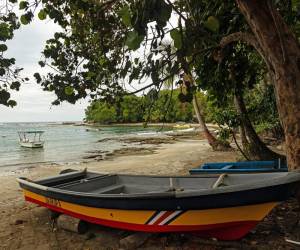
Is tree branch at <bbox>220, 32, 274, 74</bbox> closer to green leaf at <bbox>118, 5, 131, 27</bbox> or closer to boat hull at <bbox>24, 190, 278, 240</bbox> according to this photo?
boat hull at <bbox>24, 190, 278, 240</bbox>

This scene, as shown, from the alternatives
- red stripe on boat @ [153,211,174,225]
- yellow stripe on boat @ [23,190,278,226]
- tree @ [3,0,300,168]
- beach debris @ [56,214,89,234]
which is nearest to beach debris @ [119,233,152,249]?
yellow stripe on boat @ [23,190,278,226]

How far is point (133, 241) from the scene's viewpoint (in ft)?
16.3

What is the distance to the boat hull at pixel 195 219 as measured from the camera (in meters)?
4.39

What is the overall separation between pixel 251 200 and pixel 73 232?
3398mm

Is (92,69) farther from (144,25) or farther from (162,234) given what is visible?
(144,25)

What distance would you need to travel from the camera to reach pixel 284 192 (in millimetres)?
4102

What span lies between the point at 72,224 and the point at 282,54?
15.2 feet

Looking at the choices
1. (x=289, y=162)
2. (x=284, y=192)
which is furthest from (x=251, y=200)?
(x=289, y=162)

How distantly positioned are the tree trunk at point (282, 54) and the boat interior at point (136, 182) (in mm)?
1102

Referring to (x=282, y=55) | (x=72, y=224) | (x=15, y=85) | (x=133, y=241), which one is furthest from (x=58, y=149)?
(x=282, y=55)

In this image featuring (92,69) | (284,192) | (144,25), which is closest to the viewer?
(144,25)

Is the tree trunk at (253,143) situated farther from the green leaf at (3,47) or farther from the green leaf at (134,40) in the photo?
the green leaf at (134,40)

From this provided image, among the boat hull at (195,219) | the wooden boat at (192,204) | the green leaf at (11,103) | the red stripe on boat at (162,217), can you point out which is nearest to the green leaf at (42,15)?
the green leaf at (11,103)

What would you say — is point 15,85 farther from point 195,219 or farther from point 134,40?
point 134,40
